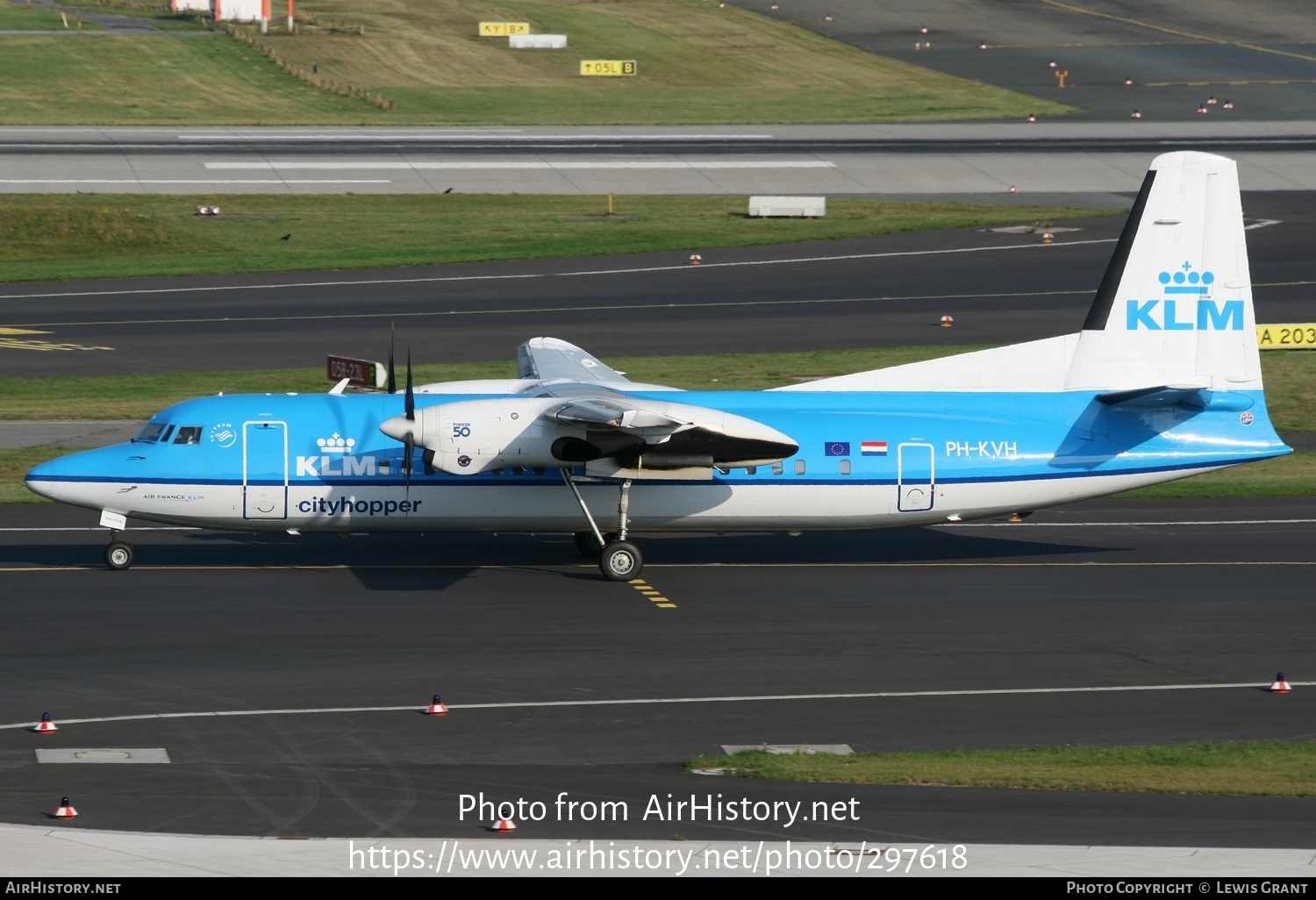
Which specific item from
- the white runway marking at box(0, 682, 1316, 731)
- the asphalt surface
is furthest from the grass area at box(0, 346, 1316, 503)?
the white runway marking at box(0, 682, 1316, 731)

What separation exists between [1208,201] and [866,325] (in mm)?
20751

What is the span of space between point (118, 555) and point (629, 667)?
9707mm

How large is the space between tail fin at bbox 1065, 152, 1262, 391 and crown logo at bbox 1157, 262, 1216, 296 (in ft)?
0.05

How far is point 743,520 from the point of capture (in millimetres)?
27281

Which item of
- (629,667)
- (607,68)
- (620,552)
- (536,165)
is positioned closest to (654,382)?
(620,552)

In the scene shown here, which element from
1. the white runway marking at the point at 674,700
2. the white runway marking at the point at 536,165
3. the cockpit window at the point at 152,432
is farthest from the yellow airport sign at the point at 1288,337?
the cockpit window at the point at 152,432

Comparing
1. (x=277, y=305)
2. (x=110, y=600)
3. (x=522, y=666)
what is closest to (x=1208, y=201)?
(x=522, y=666)

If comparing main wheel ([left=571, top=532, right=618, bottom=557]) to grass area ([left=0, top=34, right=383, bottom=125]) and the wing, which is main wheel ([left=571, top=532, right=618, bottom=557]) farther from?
grass area ([left=0, top=34, right=383, bottom=125])

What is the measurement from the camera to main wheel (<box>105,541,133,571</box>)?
26828 mm

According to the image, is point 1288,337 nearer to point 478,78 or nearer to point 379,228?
point 379,228

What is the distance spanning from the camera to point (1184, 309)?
28.0 meters

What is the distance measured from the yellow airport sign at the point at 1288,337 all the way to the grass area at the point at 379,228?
16.8 meters

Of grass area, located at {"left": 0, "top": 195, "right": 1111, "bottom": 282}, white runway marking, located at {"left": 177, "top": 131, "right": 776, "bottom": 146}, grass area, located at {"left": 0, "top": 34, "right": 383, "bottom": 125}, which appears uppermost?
grass area, located at {"left": 0, "top": 34, "right": 383, "bottom": 125}
